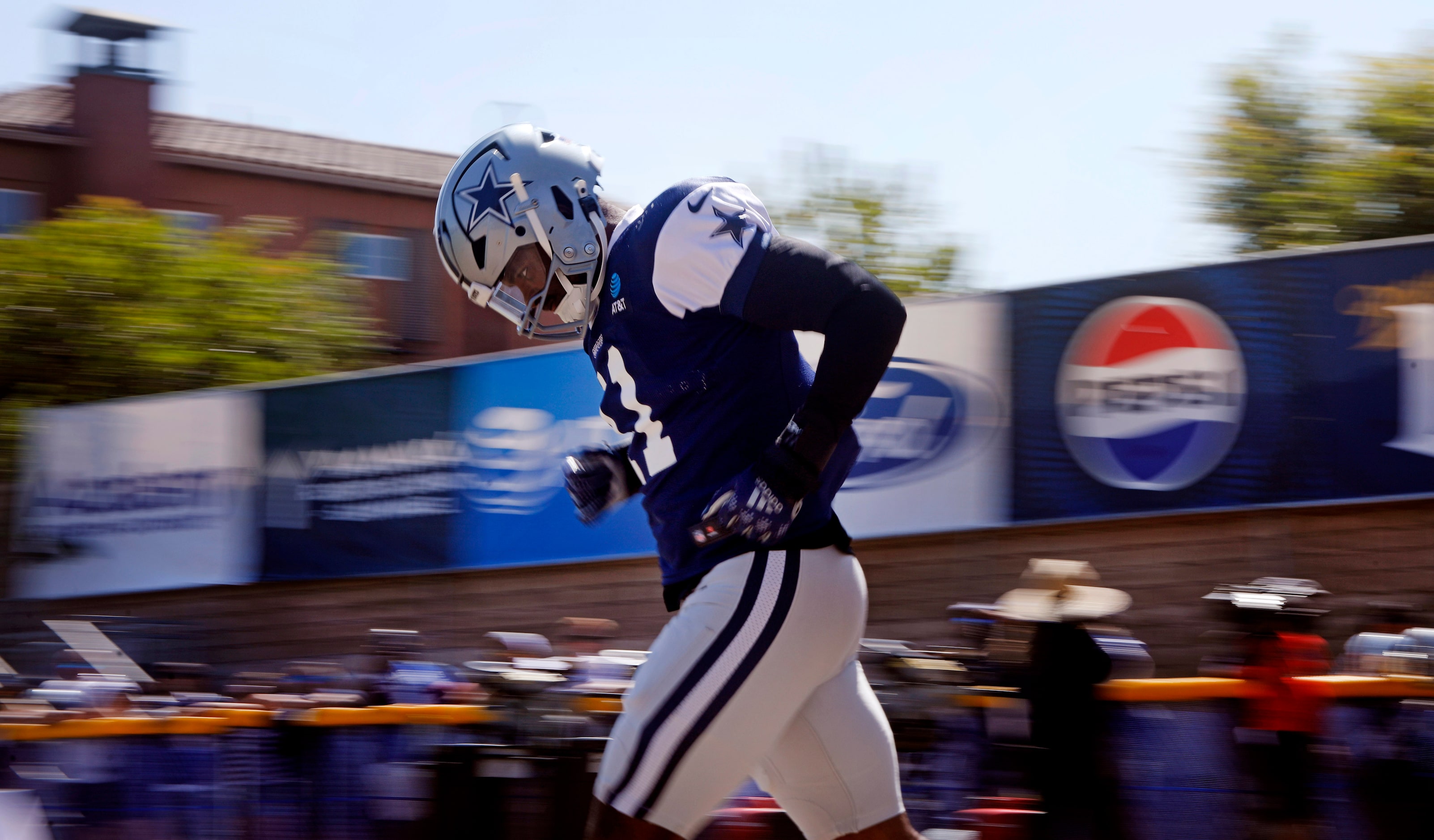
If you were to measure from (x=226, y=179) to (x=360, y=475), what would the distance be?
17.3 meters

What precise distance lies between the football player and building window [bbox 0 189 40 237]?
26.4 m

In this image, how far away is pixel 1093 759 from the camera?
5.16m

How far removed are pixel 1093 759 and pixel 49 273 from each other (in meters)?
17.7

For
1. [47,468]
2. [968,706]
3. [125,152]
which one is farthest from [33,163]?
[968,706]

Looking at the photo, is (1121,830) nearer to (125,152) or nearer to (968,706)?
(968,706)

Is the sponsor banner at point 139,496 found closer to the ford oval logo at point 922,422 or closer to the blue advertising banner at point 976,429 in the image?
the blue advertising banner at point 976,429

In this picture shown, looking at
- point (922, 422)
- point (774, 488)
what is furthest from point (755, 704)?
point (922, 422)

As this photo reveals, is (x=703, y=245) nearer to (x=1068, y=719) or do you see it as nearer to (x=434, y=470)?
(x=1068, y=719)

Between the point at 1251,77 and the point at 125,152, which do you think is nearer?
the point at 1251,77

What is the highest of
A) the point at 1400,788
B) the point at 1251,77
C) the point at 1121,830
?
the point at 1251,77

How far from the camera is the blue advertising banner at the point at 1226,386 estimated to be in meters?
8.05

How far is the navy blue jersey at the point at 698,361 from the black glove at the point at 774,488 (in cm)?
11

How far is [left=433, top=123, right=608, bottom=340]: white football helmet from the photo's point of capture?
267 centimetres

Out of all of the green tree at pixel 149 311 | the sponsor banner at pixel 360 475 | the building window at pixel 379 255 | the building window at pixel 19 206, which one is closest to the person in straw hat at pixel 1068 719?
the sponsor banner at pixel 360 475
